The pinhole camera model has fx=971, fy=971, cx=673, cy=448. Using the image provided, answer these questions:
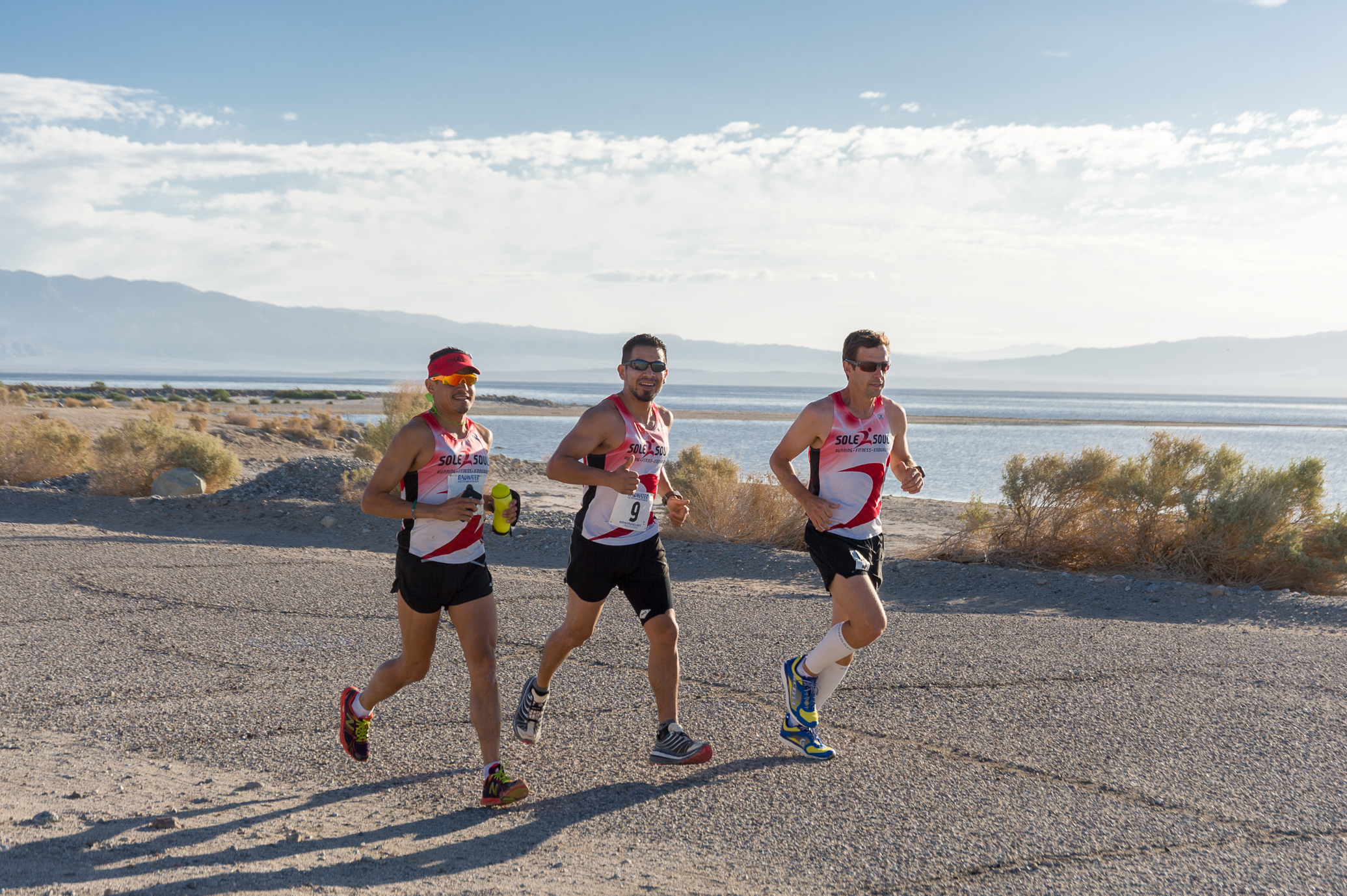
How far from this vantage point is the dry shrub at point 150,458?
17531 mm

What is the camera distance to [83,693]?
564 cm

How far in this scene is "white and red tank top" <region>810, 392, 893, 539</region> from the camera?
479 centimetres

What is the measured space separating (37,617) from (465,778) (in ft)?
17.0

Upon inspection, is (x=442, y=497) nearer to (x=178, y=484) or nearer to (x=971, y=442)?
(x=178, y=484)

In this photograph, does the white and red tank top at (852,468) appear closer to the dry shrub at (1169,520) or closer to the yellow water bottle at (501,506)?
the yellow water bottle at (501,506)

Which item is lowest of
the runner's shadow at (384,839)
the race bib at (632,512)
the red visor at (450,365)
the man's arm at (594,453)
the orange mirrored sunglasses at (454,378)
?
the runner's shadow at (384,839)

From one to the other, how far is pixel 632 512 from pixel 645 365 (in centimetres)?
69

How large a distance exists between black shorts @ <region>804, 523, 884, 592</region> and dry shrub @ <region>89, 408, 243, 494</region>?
16250 millimetres

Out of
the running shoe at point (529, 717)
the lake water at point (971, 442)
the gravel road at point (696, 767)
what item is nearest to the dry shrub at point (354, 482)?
the lake water at point (971, 442)

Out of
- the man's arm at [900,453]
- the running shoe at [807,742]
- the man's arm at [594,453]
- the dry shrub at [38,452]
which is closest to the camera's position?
the man's arm at [594,453]

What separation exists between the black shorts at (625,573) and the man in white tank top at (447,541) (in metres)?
0.49

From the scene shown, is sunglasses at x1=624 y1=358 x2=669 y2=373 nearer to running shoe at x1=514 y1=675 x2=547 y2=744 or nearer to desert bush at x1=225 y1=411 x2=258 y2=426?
running shoe at x1=514 y1=675 x2=547 y2=744

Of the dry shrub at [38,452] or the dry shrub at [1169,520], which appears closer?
the dry shrub at [1169,520]

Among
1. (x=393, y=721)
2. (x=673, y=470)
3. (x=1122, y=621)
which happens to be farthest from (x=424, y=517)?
(x=673, y=470)
